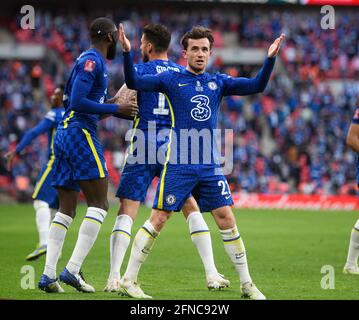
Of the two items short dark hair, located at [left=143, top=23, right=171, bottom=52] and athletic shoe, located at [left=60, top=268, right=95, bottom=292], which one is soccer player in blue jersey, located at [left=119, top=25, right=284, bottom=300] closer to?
athletic shoe, located at [left=60, top=268, right=95, bottom=292]

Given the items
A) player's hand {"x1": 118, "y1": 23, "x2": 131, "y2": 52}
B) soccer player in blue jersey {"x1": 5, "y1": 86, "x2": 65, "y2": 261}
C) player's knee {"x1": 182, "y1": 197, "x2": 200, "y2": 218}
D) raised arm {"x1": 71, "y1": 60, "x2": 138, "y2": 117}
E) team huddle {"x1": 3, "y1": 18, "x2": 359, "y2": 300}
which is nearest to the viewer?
player's hand {"x1": 118, "y1": 23, "x2": 131, "y2": 52}

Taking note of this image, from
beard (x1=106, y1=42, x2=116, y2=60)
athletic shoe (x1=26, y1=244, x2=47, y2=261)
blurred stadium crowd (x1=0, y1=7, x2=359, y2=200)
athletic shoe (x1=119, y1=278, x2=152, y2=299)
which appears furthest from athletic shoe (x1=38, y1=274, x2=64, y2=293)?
blurred stadium crowd (x1=0, y1=7, x2=359, y2=200)

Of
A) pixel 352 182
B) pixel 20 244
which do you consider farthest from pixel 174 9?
pixel 20 244

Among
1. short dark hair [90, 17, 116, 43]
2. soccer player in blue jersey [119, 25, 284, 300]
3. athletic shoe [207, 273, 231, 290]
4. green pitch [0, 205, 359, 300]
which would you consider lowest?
green pitch [0, 205, 359, 300]

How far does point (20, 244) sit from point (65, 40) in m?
22.3

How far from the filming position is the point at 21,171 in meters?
27.4

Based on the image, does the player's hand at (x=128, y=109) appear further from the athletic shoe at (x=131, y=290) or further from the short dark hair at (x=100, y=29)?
the athletic shoe at (x=131, y=290)

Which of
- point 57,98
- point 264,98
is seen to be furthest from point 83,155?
point 264,98

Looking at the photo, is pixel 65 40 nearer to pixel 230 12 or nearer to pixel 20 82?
pixel 20 82

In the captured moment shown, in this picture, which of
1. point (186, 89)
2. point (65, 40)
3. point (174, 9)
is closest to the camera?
point (186, 89)

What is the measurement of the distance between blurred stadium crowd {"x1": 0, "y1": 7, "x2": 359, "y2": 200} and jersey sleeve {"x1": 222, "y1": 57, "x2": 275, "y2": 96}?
20244 millimetres

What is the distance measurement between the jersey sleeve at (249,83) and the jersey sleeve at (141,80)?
568 millimetres

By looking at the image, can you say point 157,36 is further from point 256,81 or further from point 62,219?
point 62,219

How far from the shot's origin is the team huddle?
7.68 m
